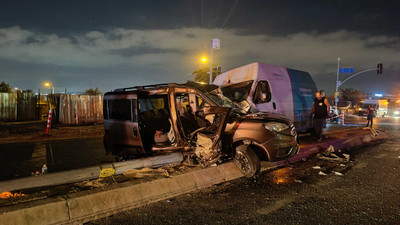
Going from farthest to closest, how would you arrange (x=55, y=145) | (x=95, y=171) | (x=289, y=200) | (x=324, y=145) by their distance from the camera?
(x=55, y=145)
(x=324, y=145)
(x=95, y=171)
(x=289, y=200)

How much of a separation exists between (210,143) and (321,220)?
2.07 m

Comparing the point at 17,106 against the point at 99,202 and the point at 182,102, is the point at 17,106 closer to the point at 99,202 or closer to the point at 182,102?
the point at 182,102

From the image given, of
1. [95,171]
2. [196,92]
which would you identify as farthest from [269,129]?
[95,171]

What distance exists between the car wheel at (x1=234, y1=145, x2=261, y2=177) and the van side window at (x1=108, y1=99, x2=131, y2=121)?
237cm

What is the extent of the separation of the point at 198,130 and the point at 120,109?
183cm

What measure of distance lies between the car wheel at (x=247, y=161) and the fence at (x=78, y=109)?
14.2m

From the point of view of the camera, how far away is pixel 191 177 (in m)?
4.13

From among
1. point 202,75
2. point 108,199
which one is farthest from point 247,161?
point 202,75

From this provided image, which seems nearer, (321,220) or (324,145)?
(321,220)

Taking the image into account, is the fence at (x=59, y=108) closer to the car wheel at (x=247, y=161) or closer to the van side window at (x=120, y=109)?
the van side window at (x=120, y=109)

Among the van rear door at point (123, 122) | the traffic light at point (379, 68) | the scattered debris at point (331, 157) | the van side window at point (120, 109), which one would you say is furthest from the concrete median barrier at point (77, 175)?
the traffic light at point (379, 68)

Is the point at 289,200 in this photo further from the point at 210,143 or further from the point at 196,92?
the point at 196,92

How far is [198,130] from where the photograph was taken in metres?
4.56

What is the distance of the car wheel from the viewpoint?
166 inches
